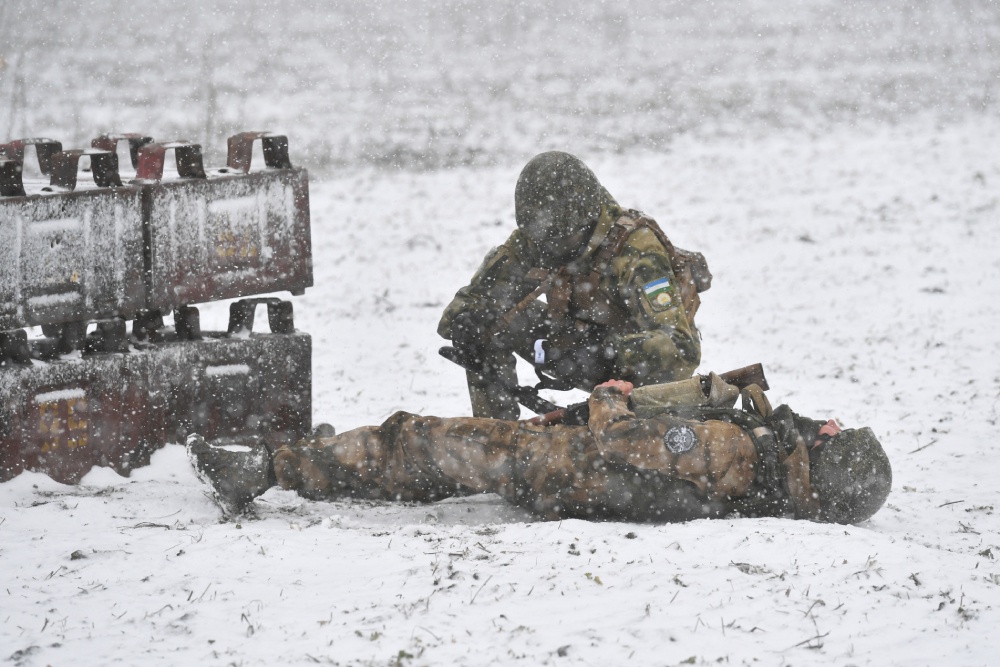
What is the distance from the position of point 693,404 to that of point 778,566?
3.02 feet

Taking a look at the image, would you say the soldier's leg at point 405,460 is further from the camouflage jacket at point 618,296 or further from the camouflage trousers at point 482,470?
the camouflage jacket at point 618,296

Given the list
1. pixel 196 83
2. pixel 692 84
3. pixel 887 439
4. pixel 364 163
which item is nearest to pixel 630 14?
pixel 692 84

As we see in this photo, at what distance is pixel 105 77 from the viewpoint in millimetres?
21094

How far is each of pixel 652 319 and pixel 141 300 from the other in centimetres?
241

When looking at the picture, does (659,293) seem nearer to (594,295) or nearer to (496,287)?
(594,295)

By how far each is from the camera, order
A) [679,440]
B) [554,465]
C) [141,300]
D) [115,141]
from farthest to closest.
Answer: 1. [115,141]
2. [141,300]
3. [554,465]
4. [679,440]

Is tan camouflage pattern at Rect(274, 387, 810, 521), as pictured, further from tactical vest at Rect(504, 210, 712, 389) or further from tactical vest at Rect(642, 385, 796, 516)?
tactical vest at Rect(504, 210, 712, 389)

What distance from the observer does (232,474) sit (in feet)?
14.1

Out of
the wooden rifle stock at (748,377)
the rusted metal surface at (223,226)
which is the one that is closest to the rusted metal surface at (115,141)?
the rusted metal surface at (223,226)

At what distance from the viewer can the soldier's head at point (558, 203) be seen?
17.4 feet

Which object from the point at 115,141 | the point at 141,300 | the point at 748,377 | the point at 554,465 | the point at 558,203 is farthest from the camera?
the point at 558,203

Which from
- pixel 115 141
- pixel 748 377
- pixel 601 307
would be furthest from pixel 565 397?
pixel 115 141

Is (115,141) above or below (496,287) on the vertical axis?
above

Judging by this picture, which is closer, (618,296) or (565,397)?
(618,296)
